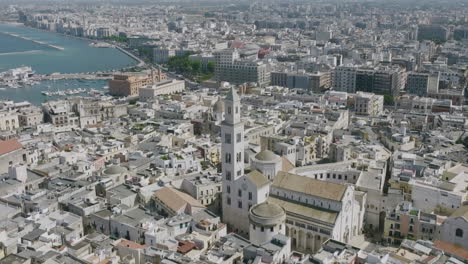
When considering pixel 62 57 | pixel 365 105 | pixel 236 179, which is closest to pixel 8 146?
pixel 236 179

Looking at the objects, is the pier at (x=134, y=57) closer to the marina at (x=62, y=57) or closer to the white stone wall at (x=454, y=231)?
the marina at (x=62, y=57)

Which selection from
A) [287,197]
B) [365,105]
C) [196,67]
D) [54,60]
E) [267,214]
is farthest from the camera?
[54,60]

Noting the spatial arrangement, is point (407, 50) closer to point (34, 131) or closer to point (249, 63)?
Answer: point (249, 63)

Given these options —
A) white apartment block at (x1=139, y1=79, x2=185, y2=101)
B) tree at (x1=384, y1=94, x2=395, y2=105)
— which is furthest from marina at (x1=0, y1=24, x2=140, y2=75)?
tree at (x1=384, y1=94, x2=395, y2=105)

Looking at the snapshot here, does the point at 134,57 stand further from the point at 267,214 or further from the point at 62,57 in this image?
the point at 267,214

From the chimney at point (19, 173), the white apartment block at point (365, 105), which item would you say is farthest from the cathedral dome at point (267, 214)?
the white apartment block at point (365, 105)

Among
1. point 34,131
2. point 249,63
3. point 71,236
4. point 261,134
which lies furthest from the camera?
point 249,63

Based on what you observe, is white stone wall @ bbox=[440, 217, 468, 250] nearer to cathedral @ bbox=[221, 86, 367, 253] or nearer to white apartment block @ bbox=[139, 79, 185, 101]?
cathedral @ bbox=[221, 86, 367, 253]

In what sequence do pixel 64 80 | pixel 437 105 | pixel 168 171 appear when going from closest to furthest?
pixel 168 171 < pixel 437 105 < pixel 64 80

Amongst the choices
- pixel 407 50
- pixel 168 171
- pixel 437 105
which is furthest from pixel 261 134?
pixel 407 50
